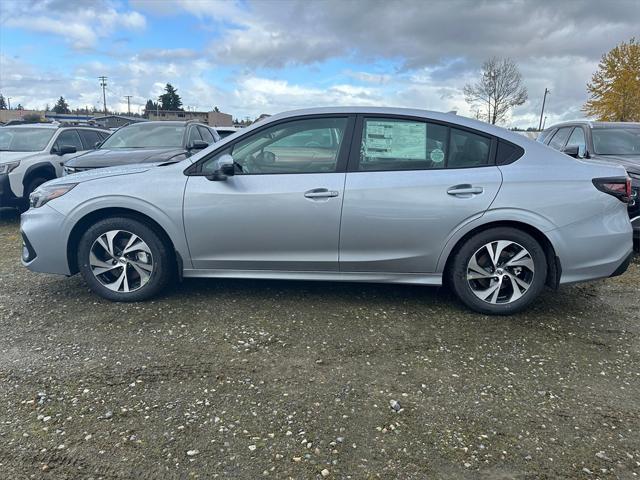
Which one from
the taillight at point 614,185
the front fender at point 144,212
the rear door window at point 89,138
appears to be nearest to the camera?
the taillight at point 614,185

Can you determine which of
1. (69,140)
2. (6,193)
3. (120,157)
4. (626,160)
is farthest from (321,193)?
(69,140)

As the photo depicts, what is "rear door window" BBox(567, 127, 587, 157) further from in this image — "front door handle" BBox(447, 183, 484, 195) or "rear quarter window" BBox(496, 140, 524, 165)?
"front door handle" BBox(447, 183, 484, 195)

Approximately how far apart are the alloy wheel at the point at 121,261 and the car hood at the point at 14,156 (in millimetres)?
4958

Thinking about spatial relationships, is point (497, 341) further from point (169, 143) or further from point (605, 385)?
point (169, 143)

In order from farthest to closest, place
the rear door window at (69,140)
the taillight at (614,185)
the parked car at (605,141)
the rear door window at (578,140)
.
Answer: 1. the rear door window at (69,140)
2. the rear door window at (578,140)
3. the parked car at (605,141)
4. the taillight at (614,185)

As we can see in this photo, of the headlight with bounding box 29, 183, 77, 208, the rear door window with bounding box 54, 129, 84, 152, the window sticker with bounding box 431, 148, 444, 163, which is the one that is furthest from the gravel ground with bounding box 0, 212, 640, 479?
the rear door window with bounding box 54, 129, 84, 152

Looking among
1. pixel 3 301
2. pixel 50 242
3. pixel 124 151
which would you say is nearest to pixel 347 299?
pixel 50 242

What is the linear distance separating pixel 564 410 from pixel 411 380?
850 mm

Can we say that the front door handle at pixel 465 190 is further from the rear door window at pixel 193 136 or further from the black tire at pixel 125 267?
the rear door window at pixel 193 136

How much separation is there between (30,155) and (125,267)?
17.5ft

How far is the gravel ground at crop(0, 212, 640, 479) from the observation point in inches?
86.3

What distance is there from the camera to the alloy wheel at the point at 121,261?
152 inches

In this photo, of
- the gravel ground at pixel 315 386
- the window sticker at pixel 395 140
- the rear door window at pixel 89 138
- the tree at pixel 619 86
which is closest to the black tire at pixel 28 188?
the rear door window at pixel 89 138

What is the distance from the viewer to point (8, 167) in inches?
289
